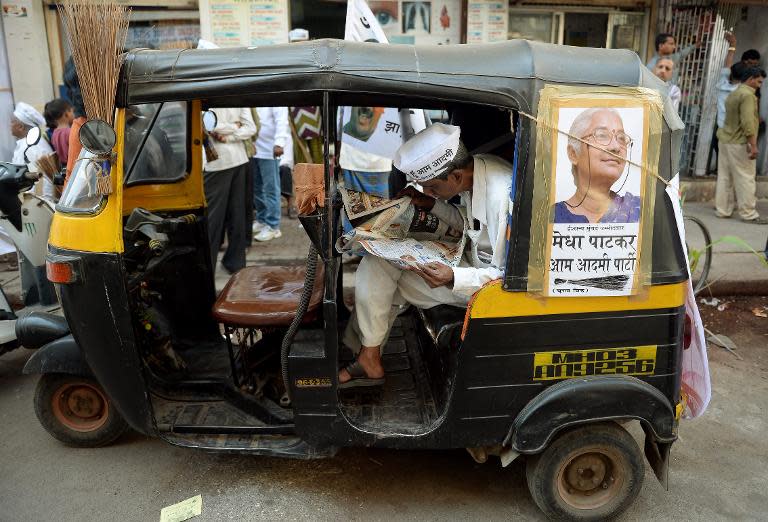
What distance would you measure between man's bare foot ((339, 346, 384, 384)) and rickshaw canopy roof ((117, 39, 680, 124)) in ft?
4.01

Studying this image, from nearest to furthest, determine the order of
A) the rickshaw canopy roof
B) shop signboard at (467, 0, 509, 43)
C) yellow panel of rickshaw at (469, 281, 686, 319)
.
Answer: the rickshaw canopy roof → yellow panel of rickshaw at (469, 281, 686, 319) → shop signboard at (467, 0, 509, 43)

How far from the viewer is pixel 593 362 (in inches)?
100.0

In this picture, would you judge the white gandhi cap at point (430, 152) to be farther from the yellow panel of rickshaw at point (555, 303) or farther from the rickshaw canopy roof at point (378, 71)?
the yellow panel of rickshaw at point (555, 303)

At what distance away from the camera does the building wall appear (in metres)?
7.00

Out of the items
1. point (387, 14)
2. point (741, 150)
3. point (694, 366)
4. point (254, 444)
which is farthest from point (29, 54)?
point (741, 150)

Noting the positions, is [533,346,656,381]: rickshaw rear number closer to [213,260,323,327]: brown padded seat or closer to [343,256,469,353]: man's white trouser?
[343,256,469,353]: man's white trouser

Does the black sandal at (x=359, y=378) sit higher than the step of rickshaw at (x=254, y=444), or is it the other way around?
the black sandal at (x=359, y=378)

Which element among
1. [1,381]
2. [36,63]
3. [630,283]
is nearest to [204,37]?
[36,63]

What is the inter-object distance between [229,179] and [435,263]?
3117mm

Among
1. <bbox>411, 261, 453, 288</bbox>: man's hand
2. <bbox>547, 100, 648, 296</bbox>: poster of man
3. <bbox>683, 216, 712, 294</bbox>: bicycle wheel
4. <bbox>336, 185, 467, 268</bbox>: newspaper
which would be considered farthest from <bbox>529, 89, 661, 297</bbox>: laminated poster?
<bbox>683, 216, 712, 294</bbox>: bicycle wheel

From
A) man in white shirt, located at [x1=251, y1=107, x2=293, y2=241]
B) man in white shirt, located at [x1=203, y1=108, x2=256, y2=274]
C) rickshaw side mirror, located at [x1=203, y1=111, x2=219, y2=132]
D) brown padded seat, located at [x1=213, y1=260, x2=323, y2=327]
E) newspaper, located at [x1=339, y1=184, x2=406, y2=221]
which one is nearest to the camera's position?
newspaper, located at [x1=339, y1=184, x2=406, y2=221]

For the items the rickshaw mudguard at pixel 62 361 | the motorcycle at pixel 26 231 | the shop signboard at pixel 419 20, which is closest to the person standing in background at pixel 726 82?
the shop signboard at pixel 419 20

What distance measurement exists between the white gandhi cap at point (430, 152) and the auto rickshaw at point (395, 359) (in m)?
0.21

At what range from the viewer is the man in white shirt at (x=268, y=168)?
614 centimetres
